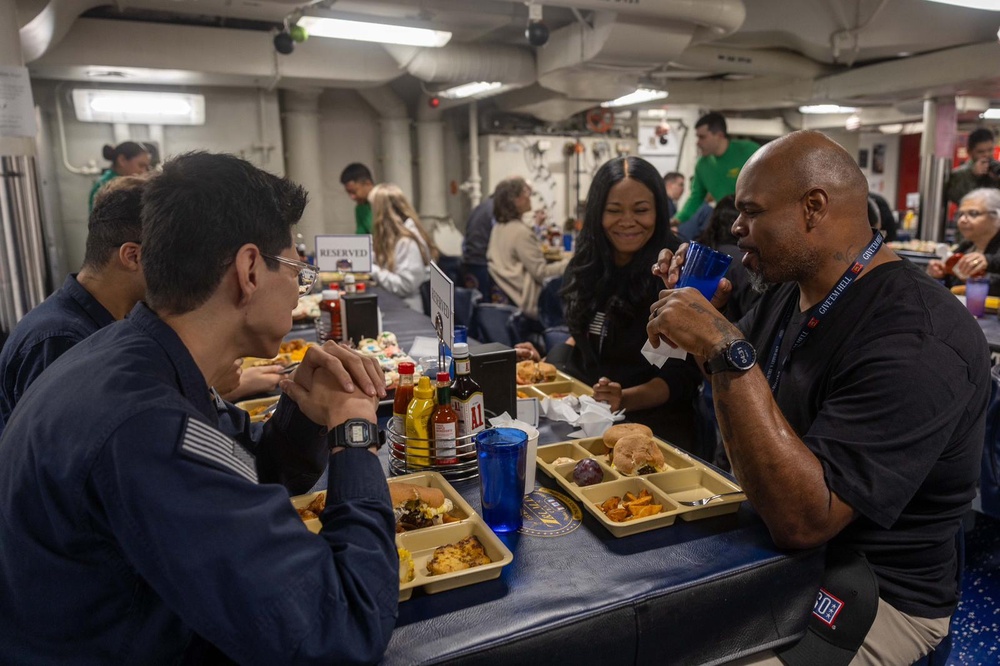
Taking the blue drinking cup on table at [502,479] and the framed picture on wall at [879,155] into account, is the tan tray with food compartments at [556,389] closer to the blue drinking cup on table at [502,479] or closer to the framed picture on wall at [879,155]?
the blue drinking cup on table at [502,479]

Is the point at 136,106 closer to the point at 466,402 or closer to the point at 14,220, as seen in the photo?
the point at 14,220

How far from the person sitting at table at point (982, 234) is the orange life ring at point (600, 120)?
5.87m

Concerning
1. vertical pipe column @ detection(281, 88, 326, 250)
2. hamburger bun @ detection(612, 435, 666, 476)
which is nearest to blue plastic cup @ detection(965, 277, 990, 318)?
hamburger bun @ detection(612, 435, 666, 476)

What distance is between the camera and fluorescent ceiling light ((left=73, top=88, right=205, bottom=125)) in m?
6.52

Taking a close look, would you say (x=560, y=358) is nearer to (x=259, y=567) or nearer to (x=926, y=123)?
(x=259, y=567)

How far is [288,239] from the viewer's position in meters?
1.14

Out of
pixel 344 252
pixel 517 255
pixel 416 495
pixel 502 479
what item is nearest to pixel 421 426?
pixel 416 495

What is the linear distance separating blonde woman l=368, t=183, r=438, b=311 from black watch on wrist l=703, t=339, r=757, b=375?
3825 mm

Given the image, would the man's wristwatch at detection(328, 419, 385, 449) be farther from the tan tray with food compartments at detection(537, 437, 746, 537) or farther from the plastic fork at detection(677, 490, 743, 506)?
the plastic fork at detection(677, 490, 743, 506)

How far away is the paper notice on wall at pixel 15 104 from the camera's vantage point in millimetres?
3255

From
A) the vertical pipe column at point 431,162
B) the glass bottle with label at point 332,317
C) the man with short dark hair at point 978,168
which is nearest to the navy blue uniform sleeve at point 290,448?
the glass bottle with label at point 332,317

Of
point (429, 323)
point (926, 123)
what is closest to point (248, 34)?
point (429, 323)

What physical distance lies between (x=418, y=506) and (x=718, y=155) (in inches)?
224

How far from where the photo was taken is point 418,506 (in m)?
1.35
